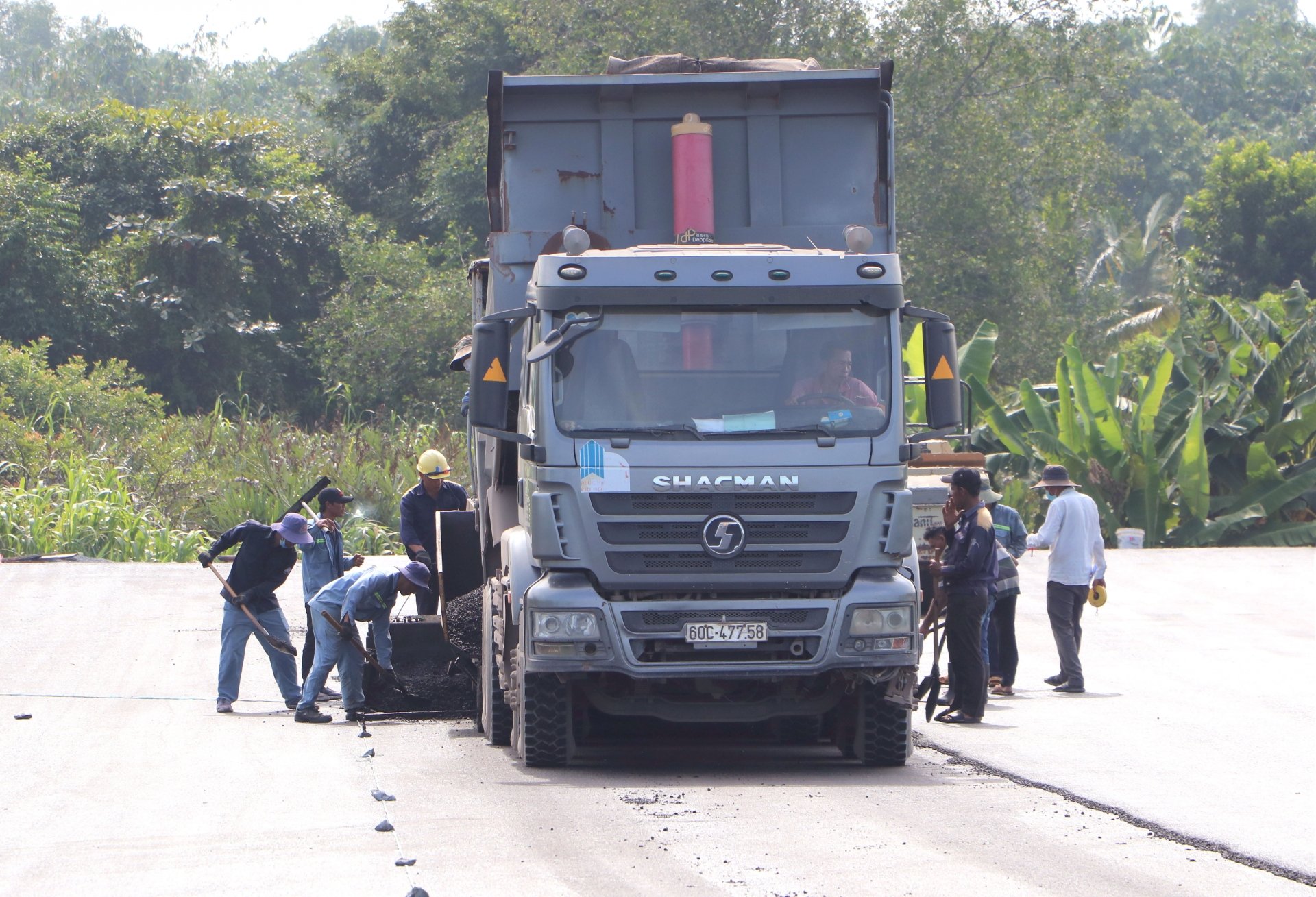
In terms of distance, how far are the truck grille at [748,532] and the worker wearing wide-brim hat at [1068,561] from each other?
14.8ft

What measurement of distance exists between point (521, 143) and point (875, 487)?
11.4 feet

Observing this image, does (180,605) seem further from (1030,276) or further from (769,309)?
(1030,276)

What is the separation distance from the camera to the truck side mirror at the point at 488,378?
830cm

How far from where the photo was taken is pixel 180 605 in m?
16.9

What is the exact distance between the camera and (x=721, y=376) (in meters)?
8.26

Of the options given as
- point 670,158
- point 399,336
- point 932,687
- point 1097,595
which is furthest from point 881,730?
point 399,336

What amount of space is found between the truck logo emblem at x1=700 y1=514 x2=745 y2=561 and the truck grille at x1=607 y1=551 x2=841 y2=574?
47 millimetres

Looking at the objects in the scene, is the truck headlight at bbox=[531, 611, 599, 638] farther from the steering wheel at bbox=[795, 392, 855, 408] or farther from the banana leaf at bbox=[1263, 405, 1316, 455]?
the banana leaf at bbox=[1263, 405, 1316, 455]

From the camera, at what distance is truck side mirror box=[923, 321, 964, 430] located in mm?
8484

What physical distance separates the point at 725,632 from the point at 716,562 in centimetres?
38

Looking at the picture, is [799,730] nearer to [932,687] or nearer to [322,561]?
[932,687]

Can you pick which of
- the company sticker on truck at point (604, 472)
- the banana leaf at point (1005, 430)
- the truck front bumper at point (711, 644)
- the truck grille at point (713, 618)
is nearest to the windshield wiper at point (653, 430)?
the company sticker on truck at point (604, 472)

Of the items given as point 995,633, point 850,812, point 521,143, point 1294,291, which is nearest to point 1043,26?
point 1294,291

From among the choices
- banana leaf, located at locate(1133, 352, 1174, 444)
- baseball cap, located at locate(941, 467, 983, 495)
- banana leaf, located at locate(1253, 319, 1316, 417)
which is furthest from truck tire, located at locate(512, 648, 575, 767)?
banana leaf, located at locate(1253, 319, 1316, 417)
